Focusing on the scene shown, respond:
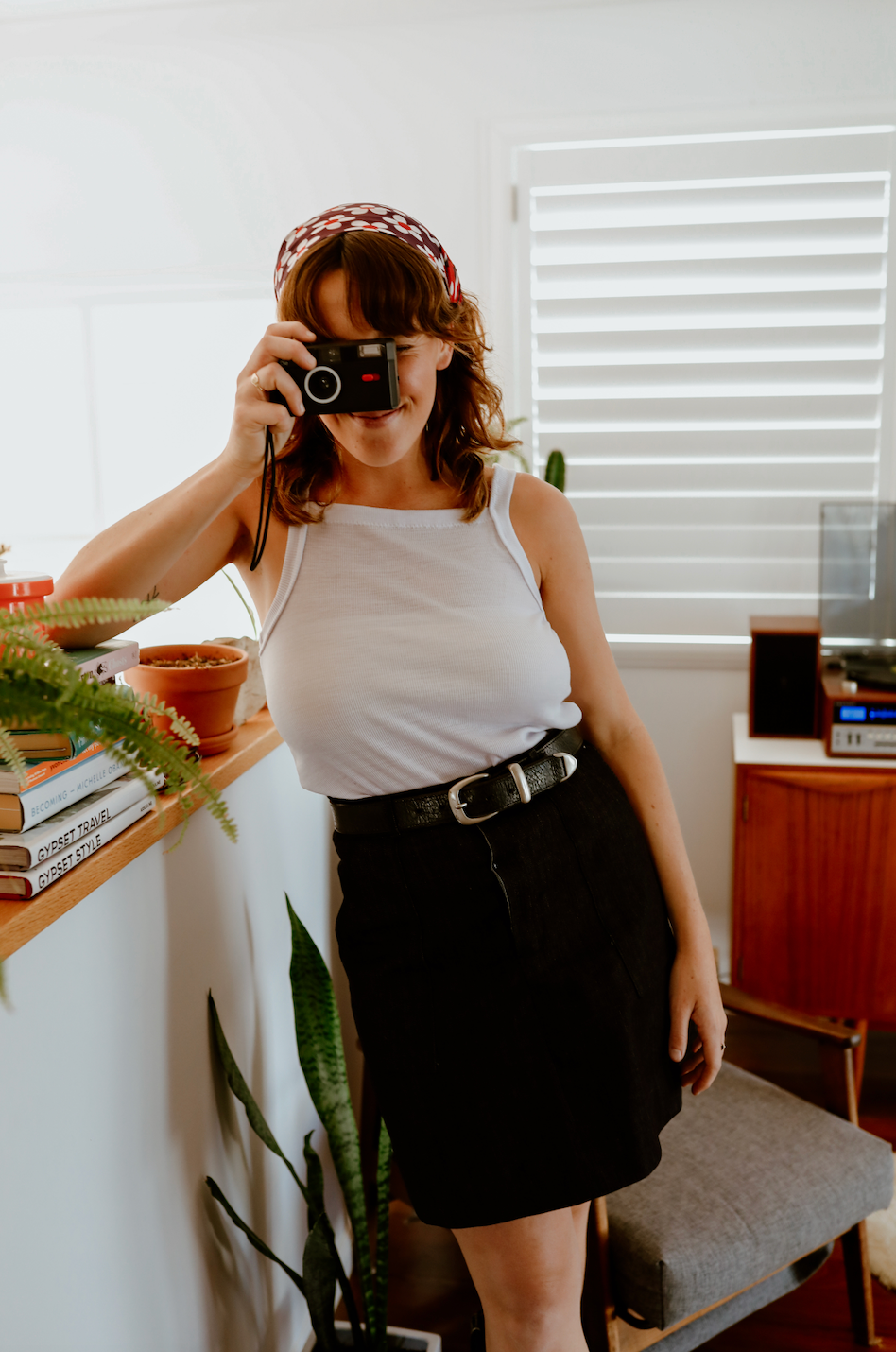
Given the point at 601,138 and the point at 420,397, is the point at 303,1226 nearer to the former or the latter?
the point at 420,397

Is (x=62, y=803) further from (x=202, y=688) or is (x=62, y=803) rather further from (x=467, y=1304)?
(x=467, y=1304)

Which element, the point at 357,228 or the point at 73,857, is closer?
the point at 73,857

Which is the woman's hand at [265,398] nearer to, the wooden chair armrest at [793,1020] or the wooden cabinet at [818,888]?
the wooden chair armrest at [793,1020]

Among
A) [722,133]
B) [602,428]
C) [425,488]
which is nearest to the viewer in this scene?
[425,488]

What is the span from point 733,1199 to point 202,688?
100 cm

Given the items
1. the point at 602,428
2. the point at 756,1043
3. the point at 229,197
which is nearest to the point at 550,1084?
the point at 756,1043

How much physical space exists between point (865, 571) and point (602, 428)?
707 millimetres

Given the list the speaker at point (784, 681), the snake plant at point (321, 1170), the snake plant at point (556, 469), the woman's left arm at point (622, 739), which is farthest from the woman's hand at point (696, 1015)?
the snake plant at point (556, 469)

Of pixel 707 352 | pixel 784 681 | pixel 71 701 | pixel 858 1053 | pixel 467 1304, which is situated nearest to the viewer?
pixel 71 701

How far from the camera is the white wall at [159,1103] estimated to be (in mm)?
815

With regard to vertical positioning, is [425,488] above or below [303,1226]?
above

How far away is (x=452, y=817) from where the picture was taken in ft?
3.41

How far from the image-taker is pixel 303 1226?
5.17 feet

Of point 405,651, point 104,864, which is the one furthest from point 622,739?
point 104,864
